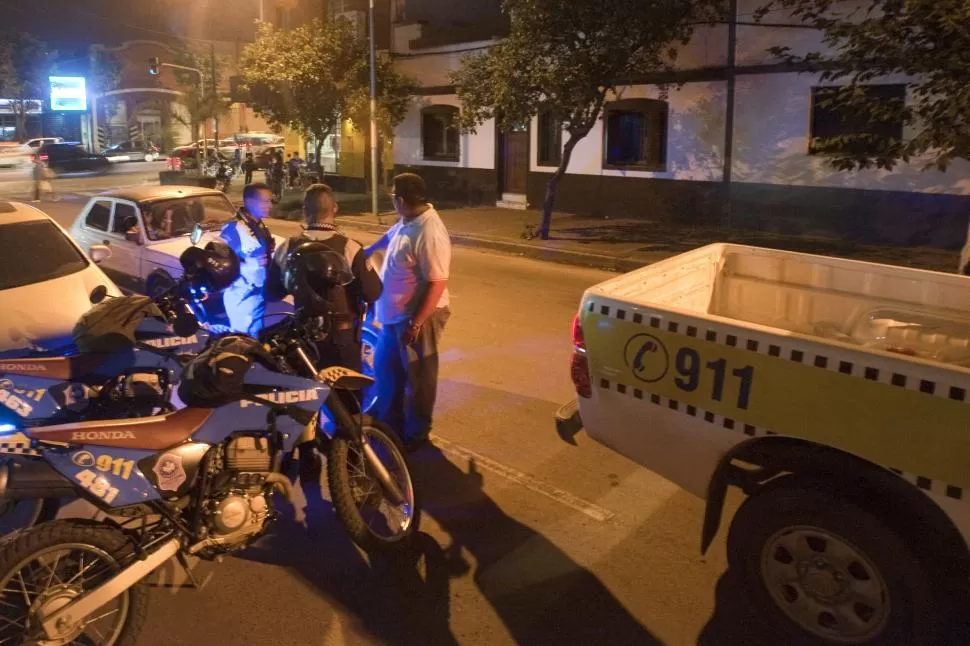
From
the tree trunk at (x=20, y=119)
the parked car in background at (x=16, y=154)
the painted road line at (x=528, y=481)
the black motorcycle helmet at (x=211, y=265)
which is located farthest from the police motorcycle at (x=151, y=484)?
the tree trunk at (x=20, y=119)

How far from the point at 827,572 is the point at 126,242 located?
26.8ft

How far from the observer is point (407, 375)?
5605 mm

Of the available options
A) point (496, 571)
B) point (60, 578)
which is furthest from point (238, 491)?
point (496, 571)

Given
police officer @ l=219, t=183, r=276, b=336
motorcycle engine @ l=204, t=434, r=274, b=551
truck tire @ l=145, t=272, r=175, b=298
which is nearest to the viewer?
motorcycle engine @ l=204, t=434, r=274, b=551

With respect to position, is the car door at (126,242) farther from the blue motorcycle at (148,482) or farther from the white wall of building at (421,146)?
the white wall of building at (421,146)

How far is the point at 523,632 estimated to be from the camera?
369 cm

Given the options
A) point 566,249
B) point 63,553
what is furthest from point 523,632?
point 566,249

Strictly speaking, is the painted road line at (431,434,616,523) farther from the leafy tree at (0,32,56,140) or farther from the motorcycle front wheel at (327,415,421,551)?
the leafy tree at (0,32,56,140)

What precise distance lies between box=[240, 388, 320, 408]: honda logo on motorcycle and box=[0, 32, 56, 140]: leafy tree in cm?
7108

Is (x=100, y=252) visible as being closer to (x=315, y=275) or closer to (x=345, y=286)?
(x=345, y=286)

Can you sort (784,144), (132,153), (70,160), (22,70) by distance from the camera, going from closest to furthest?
(784,144)
(70,160)
(132,153)
(22,70)

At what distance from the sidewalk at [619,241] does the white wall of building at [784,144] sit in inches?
44.6

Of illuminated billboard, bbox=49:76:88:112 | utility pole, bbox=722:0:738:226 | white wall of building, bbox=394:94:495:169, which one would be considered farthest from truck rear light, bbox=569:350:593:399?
illuminated billboard, bbox=49:76:88:112

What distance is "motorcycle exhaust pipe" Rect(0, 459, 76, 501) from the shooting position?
3.31 m
